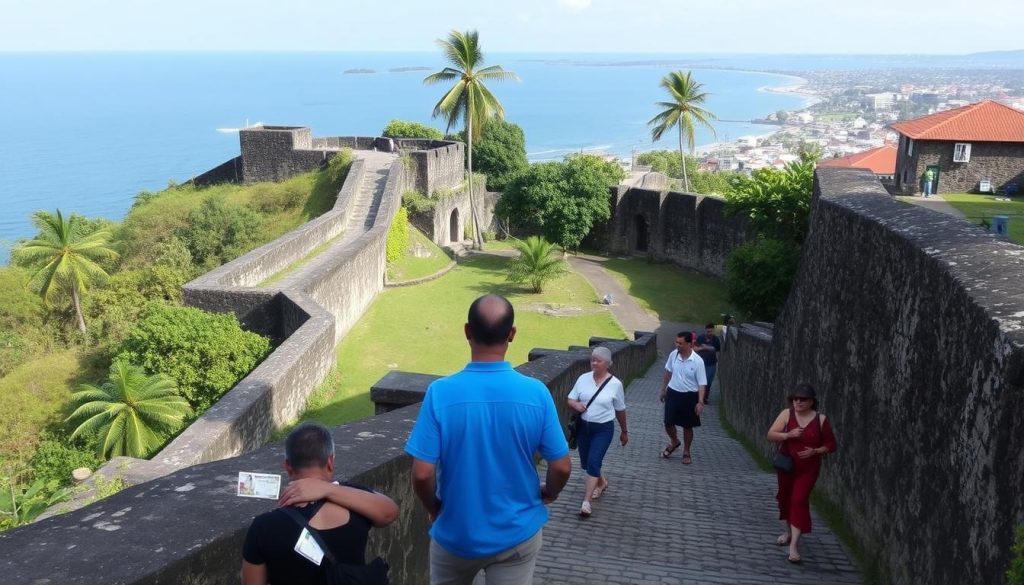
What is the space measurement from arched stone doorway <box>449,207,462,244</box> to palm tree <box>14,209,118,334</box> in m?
15.0

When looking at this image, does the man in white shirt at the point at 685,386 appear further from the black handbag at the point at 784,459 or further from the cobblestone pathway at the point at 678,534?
the black handbag at the point at 784,459

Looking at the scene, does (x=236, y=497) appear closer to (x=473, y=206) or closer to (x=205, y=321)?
(x=205, y=321)

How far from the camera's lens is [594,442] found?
6.69 meters

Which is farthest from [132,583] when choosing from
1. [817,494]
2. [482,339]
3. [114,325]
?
[114,325]

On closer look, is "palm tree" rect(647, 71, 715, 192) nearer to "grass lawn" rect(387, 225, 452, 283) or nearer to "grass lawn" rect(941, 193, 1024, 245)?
"grass lawn" rect(387, 225, 452, 283)

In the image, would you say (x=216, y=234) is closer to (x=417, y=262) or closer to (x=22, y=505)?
(x=417, y=262)

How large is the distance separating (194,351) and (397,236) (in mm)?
15980

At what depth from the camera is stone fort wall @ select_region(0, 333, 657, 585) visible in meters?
2.78

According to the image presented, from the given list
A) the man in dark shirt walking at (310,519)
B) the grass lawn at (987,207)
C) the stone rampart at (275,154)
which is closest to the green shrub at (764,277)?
the grass lawn at (987,207)

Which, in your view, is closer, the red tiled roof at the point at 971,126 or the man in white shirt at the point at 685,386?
the man in white shirt at the point at 685,386

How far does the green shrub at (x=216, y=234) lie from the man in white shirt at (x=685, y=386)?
71.0ft

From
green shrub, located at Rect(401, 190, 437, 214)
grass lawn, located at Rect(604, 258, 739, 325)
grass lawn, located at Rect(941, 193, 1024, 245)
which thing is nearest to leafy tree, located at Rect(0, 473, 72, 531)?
grass lawn, located at Rect(941, 193, 1024, 245)

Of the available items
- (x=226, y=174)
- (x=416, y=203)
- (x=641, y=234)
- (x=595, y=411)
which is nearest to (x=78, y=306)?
(x=226, y=174)

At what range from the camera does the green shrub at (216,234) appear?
28544 millimetres
